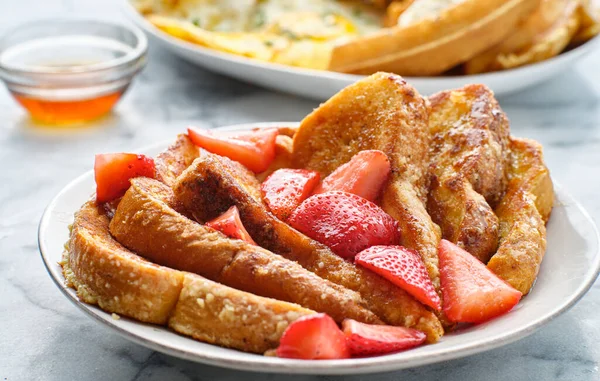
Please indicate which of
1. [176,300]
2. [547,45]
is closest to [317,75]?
[547,45]

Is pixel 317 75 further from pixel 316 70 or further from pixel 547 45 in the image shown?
pixel 547 45

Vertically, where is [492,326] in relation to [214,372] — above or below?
above

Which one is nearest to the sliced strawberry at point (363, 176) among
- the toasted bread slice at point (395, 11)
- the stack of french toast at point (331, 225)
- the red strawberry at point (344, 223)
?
the stack of french toast at point (331, 225)

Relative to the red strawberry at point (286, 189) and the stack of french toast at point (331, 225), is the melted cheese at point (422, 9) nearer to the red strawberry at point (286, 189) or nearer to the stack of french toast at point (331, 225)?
the stack of french toast at point (331, 225)

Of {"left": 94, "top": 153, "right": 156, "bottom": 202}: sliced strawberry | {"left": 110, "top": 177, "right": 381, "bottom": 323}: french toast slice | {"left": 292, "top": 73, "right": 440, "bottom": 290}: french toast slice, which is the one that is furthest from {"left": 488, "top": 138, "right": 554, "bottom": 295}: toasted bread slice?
{"left": 94, "top": 153, "right": 156, "bottom": 202}: sliced strawberry

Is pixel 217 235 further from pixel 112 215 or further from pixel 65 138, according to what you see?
pixel 65 138

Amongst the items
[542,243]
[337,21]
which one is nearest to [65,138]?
[337,21]

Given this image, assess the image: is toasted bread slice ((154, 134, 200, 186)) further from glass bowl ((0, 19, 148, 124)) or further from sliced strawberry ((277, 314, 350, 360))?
glass bowl ((0, 19, 148, 124))
